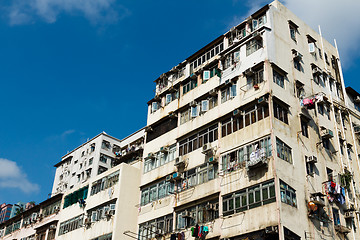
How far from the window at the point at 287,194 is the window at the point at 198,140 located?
5736 millimetres

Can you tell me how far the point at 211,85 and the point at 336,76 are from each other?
31.4 feet

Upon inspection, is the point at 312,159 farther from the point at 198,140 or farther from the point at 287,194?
the point at 198,140

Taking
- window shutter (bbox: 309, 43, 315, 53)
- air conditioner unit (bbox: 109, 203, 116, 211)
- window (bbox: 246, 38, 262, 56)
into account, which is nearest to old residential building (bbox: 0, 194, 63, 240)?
air conditioner unit (bbox: 109, 203, 116, 211)

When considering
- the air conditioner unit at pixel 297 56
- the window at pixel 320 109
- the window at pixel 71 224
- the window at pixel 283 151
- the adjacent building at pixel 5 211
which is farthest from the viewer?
the adjacent building at pixel 5 211

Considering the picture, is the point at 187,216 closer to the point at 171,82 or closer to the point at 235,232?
the point at 235,232

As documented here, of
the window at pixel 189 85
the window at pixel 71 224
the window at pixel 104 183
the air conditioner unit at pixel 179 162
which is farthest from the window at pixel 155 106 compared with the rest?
the window at pixel 71 224

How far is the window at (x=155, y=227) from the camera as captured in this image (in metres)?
25.9

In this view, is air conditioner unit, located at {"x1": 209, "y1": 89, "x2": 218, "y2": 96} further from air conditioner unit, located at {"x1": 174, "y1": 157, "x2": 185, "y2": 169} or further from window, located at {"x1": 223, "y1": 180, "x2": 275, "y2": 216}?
window, located at {"x1": 223, "y1": 180, "x2": 275, "y2": 216}

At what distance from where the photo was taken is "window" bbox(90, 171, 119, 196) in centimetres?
3084

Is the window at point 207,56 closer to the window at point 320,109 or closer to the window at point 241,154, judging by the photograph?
the window at point 320,109

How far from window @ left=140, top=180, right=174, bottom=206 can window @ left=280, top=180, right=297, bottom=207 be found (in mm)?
8000

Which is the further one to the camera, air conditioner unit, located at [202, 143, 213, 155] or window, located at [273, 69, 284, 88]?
air conditioner unit, located at [202, 143, 213, 155]

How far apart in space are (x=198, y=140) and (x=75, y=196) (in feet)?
44.1

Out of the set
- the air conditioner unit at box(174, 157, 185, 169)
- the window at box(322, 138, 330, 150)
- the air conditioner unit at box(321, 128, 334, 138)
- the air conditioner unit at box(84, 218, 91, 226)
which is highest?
the air conditioner unit at box(321, 128, 334, 138)
